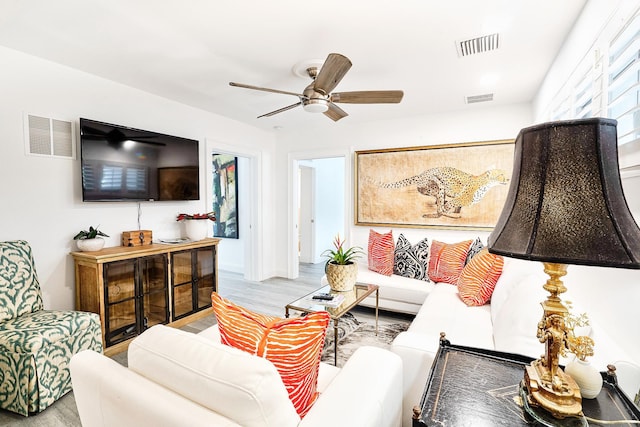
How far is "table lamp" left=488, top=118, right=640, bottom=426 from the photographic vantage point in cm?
69

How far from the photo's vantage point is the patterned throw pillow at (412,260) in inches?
140

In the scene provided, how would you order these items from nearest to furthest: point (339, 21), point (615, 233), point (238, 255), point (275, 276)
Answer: point (615, 233) → point (339, 21) → point (275, 276) → point (238, 255)

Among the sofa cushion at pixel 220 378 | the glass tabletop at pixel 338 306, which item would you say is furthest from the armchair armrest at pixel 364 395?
the glass tabletop at pixel 338 306

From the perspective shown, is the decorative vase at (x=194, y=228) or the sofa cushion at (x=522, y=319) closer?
the sofa cushion at (x=522, y=319)

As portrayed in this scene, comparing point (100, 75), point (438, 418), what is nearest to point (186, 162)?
point (100, 75)

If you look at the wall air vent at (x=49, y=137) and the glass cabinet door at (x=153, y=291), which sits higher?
the wall air vent at (x=49, y=137)

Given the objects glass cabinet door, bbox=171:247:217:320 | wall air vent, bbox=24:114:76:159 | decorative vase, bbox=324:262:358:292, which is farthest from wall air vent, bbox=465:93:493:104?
wall air vent, bbox=24:114:76:159

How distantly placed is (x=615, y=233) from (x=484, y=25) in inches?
74.6

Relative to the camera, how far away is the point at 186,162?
11.5 ft

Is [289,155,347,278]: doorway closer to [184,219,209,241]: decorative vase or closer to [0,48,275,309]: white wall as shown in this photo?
[184,219,209,241]: decorative vase

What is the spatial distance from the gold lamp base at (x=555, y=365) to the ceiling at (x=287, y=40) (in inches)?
67.6

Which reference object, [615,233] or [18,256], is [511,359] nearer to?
[615,233]

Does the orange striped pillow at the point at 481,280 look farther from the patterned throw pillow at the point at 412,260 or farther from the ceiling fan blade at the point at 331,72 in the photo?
the ceiling fan blade at the point at 331,72

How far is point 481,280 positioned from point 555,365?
6.16ft
